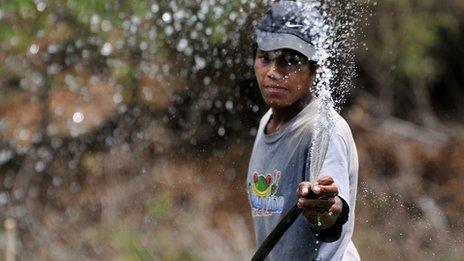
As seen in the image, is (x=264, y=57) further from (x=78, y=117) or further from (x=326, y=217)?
(x=78, y=117)

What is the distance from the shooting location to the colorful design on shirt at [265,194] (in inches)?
125

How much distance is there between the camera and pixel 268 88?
10.5 feet

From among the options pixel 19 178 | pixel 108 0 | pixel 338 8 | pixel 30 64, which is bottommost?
pixel 19 178

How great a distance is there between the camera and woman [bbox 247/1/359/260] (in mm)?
3006

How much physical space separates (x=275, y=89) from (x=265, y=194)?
1.08 ft

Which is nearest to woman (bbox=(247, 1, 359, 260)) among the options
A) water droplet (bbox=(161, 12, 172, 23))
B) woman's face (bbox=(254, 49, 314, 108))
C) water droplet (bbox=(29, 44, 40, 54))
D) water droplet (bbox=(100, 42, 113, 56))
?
woman's face (bbox=(254, 49, 314, 108))

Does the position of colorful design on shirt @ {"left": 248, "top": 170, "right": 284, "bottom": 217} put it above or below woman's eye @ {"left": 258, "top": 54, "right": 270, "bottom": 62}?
below

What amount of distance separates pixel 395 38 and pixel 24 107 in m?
2.71

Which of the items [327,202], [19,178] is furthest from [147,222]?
[327,202]

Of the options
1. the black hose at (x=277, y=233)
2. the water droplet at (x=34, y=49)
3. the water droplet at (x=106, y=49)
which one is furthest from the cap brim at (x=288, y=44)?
the water droplet at (x=34, y=49)

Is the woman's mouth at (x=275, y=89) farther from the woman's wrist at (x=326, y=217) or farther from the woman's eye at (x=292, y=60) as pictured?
the woman's wrist at (x=326, y=217)

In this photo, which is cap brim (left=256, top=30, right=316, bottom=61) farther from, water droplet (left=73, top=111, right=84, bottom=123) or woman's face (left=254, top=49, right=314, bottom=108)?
water droplet (left=73, top=111, right=84, bottom=123)

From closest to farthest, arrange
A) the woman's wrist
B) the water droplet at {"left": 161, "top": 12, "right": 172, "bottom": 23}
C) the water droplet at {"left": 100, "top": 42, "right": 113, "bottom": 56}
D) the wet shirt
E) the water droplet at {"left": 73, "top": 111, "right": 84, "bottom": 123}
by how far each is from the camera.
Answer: the woman's wrist, the wet shirt, the water droplet at {"left": 161, "top": 12, "right": 172, "bottom": 23}, the water droplet at {"left": 100, "top": 42, "right": 113, "bottom": 56}, the water droplet at {"left": 73, "top": 111, "right": 84, "bottom": 123}

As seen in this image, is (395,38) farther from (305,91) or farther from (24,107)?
(305,91)
